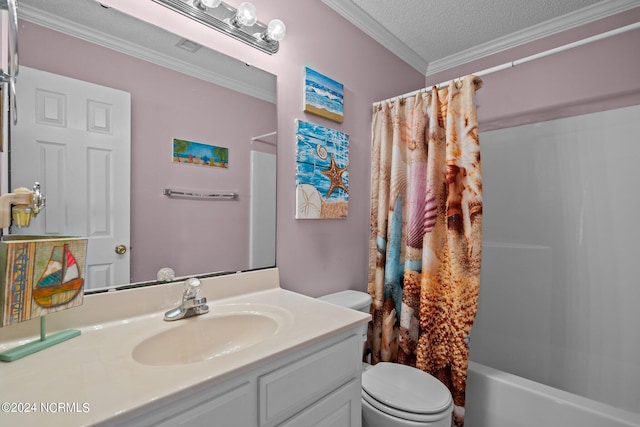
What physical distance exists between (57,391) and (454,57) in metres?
2.90

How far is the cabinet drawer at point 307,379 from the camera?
2.56 ft

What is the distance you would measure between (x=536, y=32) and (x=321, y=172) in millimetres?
1836

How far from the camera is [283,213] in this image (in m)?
1.52

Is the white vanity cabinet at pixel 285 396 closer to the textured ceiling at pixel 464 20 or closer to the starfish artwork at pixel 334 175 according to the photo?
the starfish artwork at pixel 334 175

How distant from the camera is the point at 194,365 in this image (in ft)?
2.32

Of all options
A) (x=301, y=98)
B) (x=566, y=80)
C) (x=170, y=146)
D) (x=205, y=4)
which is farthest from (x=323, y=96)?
(x=566, y=80)

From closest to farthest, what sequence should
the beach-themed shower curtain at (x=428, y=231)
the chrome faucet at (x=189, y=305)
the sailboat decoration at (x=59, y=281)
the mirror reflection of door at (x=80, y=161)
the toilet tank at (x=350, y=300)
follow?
the sailboat decoration at (x=59, y=281) < the mirror reflection of door at (x=80, y=161) < the chrome faucet at (x=189, y=305) < the beach-themed shower curtain at (x=428, y=231) < the toilet tank at (x=350, y=300)

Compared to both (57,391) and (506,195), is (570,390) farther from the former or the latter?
(57,391)

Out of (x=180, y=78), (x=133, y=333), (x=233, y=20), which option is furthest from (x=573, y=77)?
(x=133, y=333)

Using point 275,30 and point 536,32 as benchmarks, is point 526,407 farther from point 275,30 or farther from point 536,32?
point 536,32

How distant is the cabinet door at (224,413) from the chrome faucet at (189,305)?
417 mm

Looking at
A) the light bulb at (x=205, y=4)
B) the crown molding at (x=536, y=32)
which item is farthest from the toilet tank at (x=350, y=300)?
the crown molding at (x=536, y=32)

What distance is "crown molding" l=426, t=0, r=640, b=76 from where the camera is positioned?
5.90ft

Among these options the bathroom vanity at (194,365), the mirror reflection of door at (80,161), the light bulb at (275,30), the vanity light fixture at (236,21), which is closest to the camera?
the bathroom vanity at (194,365)
